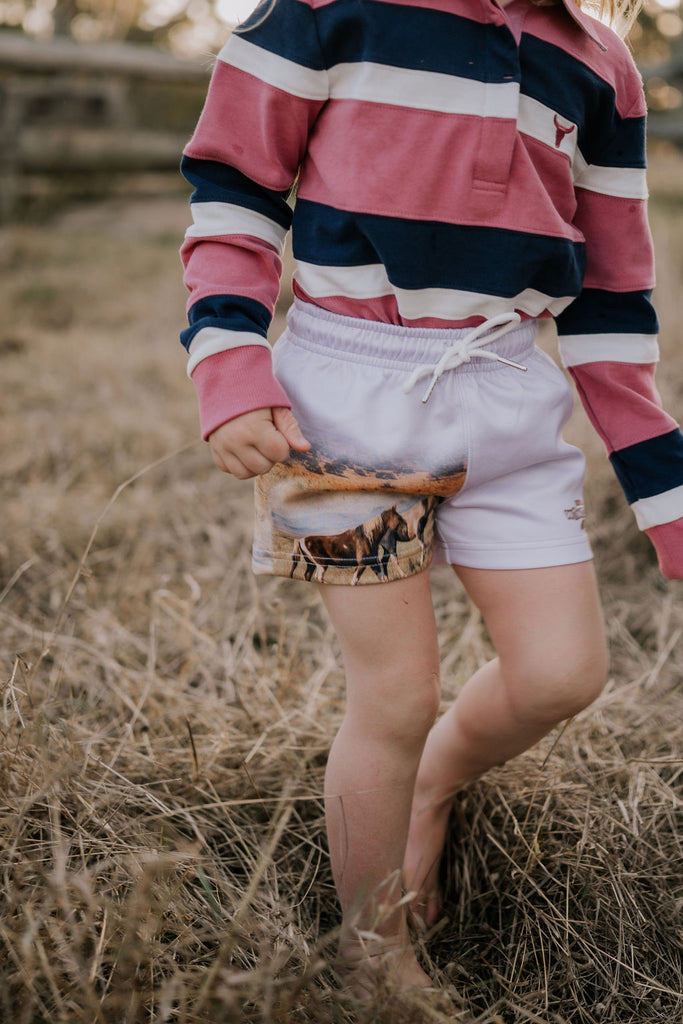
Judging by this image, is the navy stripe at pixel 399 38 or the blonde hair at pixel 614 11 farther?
the blonde hair at pixel 614 11

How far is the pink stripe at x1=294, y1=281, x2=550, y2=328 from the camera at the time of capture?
40.9 inches

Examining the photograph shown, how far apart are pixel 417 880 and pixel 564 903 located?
0.21 m

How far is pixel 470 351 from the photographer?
1.04 m

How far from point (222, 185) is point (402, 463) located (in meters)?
0.39

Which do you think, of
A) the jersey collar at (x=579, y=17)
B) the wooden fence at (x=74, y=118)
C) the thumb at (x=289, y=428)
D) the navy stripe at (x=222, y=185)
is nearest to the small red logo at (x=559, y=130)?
the jersey collar at (x=579, y=17)

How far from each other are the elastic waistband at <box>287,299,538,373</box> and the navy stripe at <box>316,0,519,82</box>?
0.93ft

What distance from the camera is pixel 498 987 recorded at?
1.14m

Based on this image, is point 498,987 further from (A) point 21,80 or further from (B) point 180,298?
(A) point 21,80

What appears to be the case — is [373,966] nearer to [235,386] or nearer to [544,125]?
[235,386]

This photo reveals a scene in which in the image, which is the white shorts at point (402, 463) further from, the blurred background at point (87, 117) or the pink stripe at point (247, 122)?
the blurred background at point (87, 117)

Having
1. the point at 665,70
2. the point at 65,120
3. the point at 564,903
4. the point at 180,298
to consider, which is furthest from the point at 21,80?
the point at 564,903

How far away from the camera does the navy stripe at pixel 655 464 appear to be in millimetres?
1175

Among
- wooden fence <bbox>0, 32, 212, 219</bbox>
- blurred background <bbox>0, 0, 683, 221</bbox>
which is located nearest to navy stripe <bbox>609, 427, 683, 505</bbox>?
blurred background <bbox>0, 0, 683, 221</bbox>

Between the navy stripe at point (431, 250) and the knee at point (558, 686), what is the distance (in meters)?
0.46
